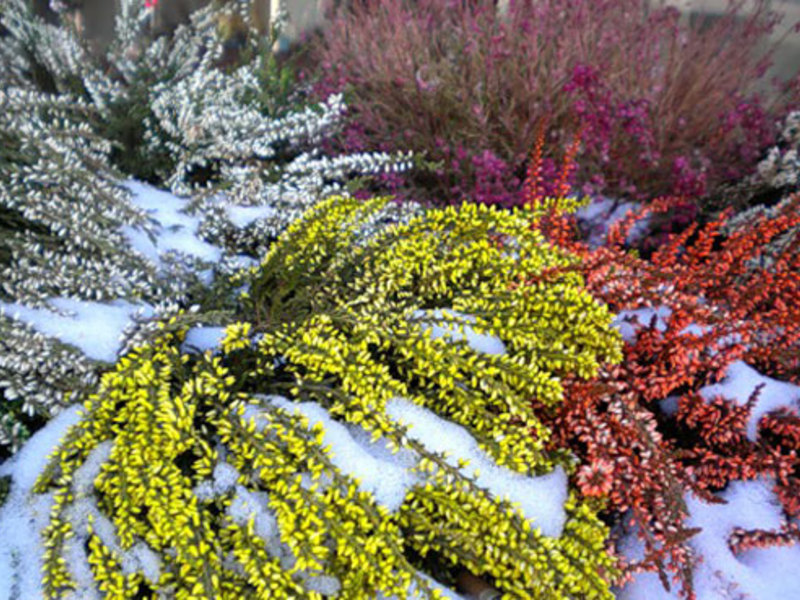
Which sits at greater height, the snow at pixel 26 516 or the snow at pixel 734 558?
the snow at pixel 26 516

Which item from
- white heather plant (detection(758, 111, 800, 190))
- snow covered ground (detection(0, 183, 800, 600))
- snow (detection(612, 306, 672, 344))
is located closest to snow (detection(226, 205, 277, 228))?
snow covered ground (detection(0, 183, 800, 600))

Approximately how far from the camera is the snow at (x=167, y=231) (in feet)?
6.18

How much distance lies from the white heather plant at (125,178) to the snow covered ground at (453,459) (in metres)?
0.05

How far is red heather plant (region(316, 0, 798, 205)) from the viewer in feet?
7.67

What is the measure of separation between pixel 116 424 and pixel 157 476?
263 mm

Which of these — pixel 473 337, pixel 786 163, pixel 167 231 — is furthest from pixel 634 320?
pixel 167 231

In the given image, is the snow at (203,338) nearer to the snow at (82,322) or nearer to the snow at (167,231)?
the snow at (82,322)

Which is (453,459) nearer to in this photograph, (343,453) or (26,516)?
(343,453)

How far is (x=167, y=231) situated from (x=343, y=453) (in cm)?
111

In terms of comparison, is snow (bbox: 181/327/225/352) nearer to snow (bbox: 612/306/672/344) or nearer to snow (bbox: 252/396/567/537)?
snow (bbox: 252/396/567/537)

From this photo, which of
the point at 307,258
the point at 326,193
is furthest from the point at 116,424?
the point at 326,193

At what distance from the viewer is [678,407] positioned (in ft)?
5.00

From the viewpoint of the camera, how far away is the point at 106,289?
5.22 ft

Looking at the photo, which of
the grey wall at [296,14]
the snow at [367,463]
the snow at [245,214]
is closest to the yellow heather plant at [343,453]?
the snow at [367,463]
